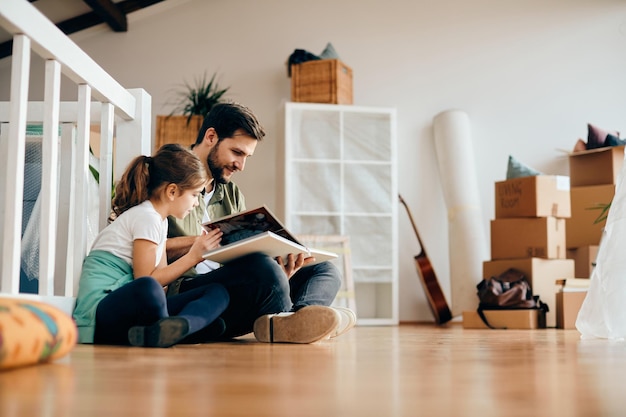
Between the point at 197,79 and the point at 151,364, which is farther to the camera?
the point at 197,79

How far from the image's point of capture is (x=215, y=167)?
8.90ft

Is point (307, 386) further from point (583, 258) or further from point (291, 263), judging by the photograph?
point (583, 258)

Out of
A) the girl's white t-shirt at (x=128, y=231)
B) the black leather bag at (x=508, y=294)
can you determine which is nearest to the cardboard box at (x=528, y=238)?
the black leather bag at (x=508, y=294)

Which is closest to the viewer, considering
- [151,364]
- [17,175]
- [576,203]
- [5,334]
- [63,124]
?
[5,334]

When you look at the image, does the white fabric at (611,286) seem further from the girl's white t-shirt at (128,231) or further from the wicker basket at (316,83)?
the wicker basket at (316,83)

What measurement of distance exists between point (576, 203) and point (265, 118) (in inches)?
87.8

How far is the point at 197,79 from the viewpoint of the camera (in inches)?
231

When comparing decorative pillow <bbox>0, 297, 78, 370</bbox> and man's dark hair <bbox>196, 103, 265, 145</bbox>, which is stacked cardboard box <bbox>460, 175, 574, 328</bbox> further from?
decorative pillow <bbox>0, 297, 78, 370</bbox>

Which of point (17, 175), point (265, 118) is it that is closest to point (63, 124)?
point (17, 175)

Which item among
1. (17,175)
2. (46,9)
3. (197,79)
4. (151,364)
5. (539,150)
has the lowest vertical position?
(151,364)

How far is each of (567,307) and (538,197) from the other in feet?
2.20

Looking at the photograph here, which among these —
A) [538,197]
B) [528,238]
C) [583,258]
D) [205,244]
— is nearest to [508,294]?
[528,238]

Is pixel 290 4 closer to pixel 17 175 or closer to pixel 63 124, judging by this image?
pixel 63 124

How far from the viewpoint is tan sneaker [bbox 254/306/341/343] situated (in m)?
2.22
